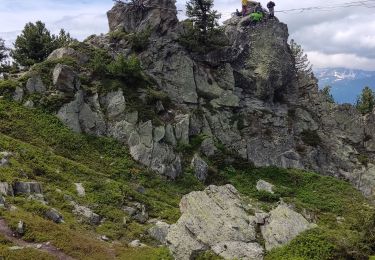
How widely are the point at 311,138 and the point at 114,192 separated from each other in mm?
28002

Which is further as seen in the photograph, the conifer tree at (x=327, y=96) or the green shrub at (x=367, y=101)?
the green shrub at (x=367, y=101)

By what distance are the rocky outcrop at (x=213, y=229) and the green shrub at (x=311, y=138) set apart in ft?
92.1

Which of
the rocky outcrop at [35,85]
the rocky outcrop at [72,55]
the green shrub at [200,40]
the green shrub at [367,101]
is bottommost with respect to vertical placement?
the green shrub at [367,101]

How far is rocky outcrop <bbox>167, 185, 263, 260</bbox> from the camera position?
69.7 feet

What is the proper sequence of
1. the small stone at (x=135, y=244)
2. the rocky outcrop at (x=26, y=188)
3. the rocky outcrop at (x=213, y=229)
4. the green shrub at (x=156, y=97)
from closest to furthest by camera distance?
the rocky outcrop at (x=213, y=229), the small stone at (x=135, y=244), the rocky outcrop at (x=26, y=188), the green shrub at (x=156, y=97)

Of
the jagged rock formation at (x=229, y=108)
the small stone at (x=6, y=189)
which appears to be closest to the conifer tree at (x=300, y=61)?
the jagged rock formation at (x=229, y=108)

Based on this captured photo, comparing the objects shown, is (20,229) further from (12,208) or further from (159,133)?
(159,133)

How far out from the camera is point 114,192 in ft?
105

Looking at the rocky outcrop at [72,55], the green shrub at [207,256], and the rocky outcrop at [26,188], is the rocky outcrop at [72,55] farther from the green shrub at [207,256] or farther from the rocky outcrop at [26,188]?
the green shrub at [207,256]

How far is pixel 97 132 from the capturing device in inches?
1597

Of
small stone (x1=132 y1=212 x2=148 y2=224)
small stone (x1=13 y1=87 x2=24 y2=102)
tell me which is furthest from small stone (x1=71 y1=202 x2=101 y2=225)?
small stone (x1=13 y1=87 x2=24 y2=102)

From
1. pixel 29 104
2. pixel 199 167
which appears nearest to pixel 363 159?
pixel 199 167

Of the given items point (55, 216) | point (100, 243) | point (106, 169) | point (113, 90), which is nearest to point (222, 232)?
point (100, 243)

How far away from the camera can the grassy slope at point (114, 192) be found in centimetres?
2156
